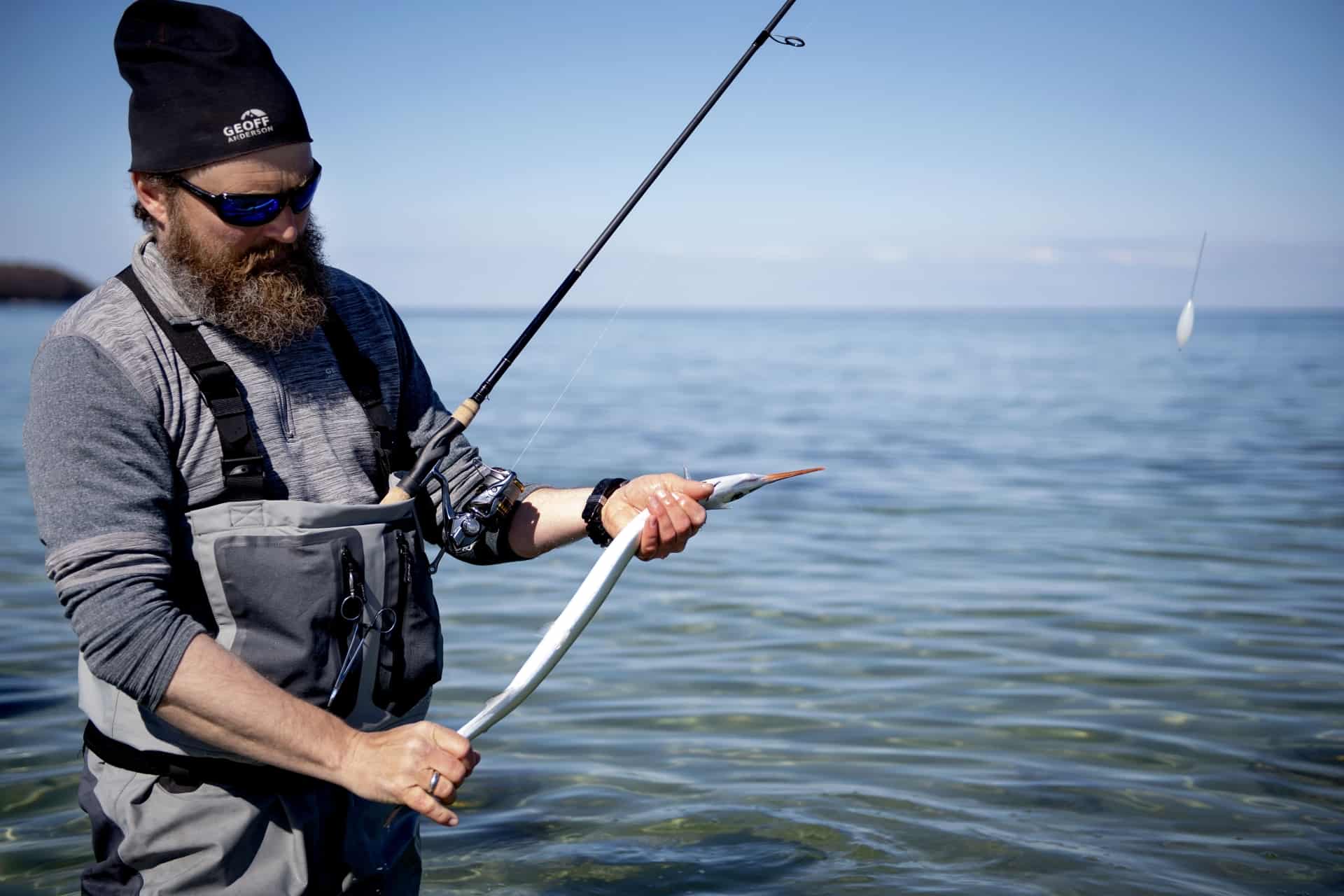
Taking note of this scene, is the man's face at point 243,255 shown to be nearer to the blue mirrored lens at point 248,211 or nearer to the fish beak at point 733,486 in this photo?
the blue mirrored lens at point 248,211

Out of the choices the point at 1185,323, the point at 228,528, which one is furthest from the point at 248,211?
the point at 1185,323

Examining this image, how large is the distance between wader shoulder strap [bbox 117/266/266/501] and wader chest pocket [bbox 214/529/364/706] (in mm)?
122

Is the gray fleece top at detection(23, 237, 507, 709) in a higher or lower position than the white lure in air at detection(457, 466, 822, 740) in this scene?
higher

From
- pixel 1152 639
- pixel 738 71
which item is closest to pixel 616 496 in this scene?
pixel 738 71

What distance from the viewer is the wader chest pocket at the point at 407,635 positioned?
2.69m

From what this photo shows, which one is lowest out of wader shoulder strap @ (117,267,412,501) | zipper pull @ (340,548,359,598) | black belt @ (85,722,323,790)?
black belt @ (85,722,323,790)

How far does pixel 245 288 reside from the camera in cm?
Answer: 260

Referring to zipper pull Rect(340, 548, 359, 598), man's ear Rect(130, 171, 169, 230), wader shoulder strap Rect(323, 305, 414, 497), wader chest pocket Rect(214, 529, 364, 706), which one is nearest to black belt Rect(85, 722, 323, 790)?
wader chest pocket Rect(214, 529, 364, 706)

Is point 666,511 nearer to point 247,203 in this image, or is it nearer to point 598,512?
point 598,512

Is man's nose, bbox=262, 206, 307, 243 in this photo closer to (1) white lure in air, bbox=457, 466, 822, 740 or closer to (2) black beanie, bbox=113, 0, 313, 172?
(2) black beanie, bbox=113, 0, 313, 172

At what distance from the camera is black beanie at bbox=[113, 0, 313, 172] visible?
255cm

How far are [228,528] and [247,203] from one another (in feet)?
2.35

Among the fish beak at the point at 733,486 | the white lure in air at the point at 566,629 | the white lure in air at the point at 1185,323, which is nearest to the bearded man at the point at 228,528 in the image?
the white lure in air at the point at 566,629

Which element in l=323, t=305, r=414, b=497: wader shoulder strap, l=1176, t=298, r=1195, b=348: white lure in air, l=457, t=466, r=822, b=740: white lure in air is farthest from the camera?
l=1176, t=298, r=1195, b=348: white lure in air
